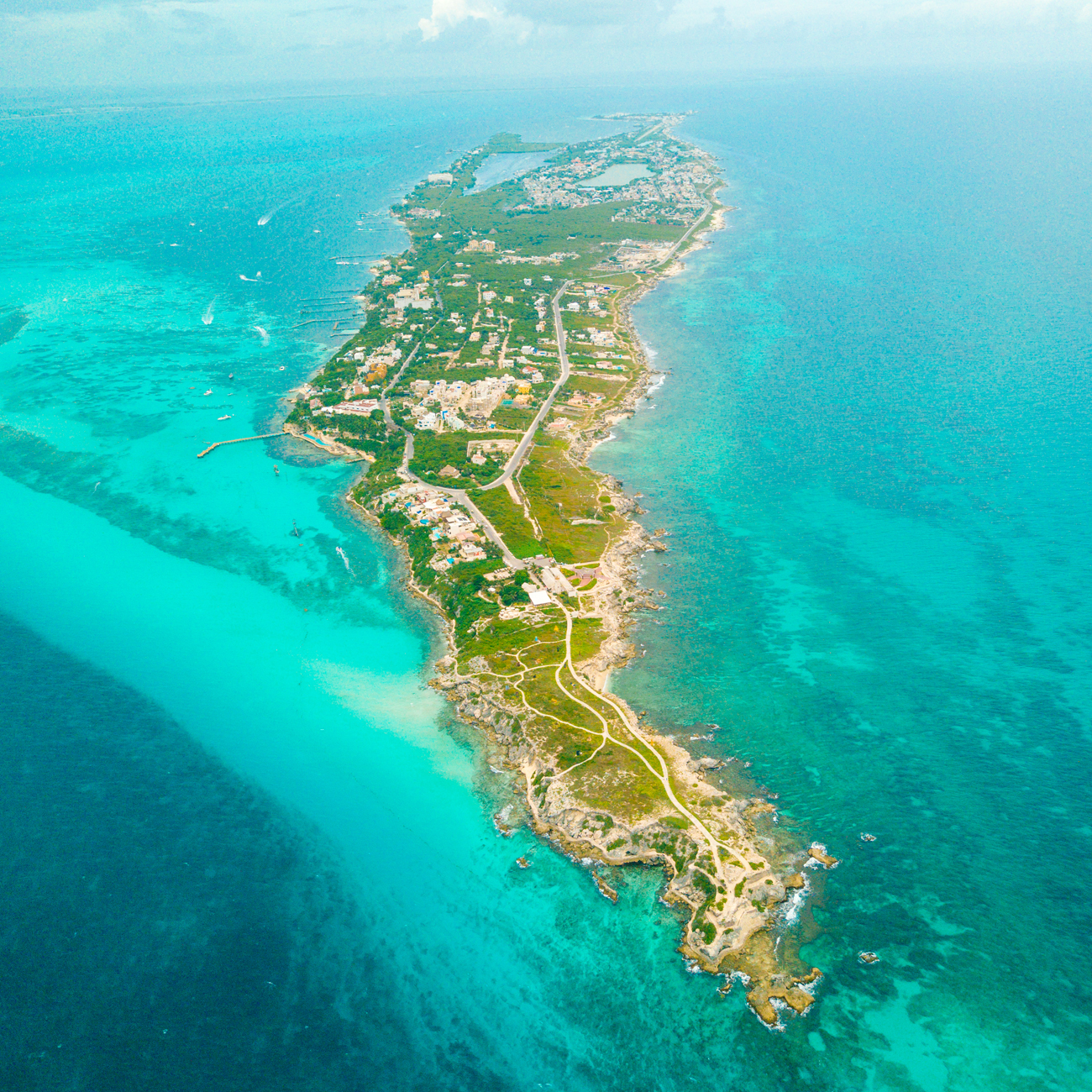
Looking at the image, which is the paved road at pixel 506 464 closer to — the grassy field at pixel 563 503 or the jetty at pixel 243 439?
the grassy field at pixel 563 503

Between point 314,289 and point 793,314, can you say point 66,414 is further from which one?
point 793,314

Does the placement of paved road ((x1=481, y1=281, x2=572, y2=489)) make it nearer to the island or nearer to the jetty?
the island

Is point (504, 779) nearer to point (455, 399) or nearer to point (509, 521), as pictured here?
point (509, 521)

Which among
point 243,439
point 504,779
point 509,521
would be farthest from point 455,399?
point 504,779

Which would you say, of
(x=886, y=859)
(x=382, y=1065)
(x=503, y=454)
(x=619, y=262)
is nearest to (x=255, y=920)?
(x=382, y=1065)

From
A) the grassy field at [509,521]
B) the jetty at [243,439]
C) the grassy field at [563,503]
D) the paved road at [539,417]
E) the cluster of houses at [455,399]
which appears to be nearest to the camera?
the grassy field at [509,521]

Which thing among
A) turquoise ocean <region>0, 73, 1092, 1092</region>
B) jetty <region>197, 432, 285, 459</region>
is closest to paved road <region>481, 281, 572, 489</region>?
turquoise ocean <region>0, 73, 1092, 1092</region>

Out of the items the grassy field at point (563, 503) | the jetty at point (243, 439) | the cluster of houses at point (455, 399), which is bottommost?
the jetty at point (243, 439)

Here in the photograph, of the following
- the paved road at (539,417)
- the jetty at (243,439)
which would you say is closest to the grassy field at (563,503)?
the paved road at (539,417)
